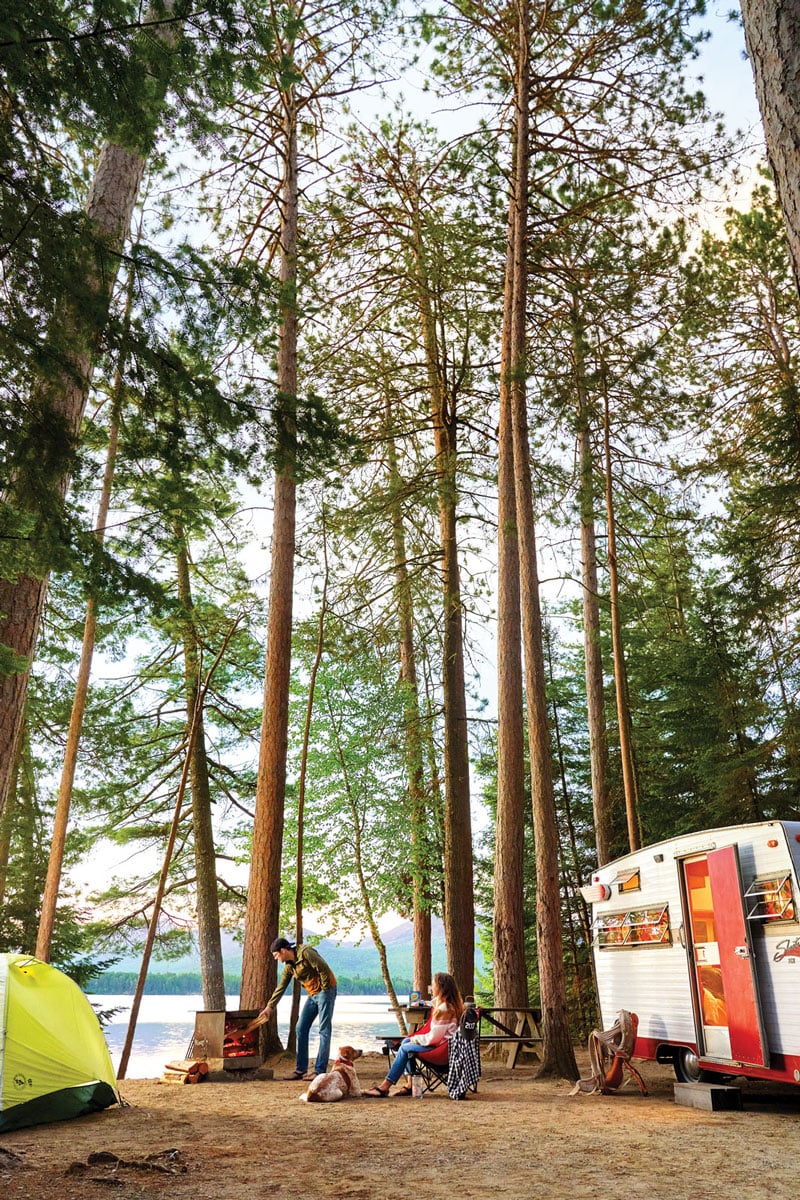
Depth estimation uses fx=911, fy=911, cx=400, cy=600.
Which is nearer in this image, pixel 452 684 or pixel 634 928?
pixel 634 928

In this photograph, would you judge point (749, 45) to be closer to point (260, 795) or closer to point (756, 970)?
point (756, 970)

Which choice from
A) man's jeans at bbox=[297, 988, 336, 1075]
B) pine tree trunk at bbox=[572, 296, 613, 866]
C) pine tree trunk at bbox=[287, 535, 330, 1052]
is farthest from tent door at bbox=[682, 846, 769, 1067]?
pine tree trunk at bbox=[572, 296, 613, 866]

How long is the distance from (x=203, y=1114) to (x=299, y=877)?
5.65m

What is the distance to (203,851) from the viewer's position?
1628 cm

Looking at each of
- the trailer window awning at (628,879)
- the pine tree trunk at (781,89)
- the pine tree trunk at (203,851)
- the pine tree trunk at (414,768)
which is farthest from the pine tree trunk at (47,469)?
the pine tree trunk at (203,851)

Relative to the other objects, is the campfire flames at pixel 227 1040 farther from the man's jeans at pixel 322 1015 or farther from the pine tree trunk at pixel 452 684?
the pine tree trunk at pixel 452 684

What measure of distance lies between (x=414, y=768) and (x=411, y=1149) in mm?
10929

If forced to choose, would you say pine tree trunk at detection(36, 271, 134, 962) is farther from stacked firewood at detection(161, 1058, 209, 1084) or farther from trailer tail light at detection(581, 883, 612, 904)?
trailer tail light at detection(581, 883, 612, 904)

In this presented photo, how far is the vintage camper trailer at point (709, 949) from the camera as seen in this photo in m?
6.69

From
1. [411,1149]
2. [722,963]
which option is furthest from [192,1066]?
[722,963]

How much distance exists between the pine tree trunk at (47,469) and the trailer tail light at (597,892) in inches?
261

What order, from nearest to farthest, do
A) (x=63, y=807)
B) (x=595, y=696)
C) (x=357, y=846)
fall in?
(x=63, y=807)
(x=595, y=696)
(x=357, y=846)

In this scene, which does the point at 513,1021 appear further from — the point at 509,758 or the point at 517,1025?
the point at 509,758

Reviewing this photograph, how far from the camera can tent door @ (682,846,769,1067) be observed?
6910mm
